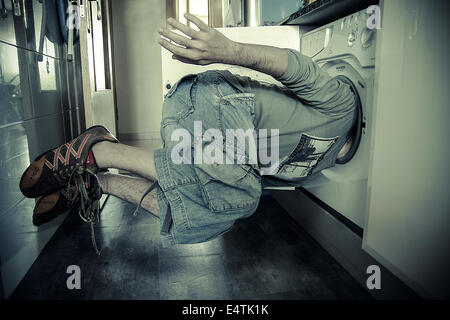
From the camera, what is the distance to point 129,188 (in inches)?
49.1

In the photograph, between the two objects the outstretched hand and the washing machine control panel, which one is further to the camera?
the washing machine control panel

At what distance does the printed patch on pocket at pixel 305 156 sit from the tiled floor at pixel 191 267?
14.9 inches

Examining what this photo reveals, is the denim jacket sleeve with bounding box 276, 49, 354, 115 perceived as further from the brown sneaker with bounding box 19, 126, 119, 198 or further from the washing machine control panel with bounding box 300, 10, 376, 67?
the brown sneaker with bounding box 19, 126, 119, 198

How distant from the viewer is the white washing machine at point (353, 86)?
43.1 inches

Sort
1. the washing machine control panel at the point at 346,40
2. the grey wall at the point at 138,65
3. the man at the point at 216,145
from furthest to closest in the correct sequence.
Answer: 1. the grey wall at the point at 138,65
2. the washing machine control panel at the point at 346,40
3. the man at the point at 216,145

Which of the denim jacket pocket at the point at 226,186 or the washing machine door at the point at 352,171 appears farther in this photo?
the washing machine door at the point at 352,171

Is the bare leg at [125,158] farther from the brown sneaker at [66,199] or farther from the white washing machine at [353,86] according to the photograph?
the white washing machine at [353,86]

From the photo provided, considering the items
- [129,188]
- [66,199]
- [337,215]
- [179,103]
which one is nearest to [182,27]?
[179,103]

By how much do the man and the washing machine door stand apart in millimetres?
48

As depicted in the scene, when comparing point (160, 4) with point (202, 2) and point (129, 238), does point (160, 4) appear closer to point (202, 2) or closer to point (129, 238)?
point (202, 2)

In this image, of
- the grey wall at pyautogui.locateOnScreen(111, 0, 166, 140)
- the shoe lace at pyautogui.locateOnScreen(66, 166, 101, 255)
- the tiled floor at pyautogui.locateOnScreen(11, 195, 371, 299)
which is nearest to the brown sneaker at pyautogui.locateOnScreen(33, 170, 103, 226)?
the shoe lace at pyautogui.locateOnScreen(66, 166, 101, 255)

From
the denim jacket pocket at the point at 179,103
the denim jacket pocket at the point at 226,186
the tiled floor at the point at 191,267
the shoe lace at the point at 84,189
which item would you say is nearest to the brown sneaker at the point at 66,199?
the shoe lace at the point at 84,189

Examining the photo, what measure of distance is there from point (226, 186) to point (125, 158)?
45cm

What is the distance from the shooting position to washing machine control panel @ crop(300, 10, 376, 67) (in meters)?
1.08
